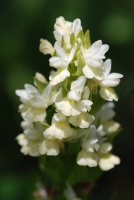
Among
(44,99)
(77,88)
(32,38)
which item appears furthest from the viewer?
(32,38)

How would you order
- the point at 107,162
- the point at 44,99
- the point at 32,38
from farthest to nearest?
1. the point at 32,38
2. the point at 107,162
3. the point at 44,99

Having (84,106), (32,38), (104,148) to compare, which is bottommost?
(104,148)

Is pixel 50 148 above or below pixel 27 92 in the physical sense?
below

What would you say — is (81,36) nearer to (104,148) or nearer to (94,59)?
(94,59)

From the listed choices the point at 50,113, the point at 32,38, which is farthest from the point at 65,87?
the point at 32,38

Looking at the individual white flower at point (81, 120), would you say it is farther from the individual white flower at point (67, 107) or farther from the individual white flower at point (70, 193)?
the individual white flower at point (70, 193)

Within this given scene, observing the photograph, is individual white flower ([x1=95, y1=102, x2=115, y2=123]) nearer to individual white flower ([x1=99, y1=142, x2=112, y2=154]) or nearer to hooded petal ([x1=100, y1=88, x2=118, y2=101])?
individual white flower ([x1=99, y1=142, x2=112, y2=154])

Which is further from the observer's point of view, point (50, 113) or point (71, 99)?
point (50, 113)

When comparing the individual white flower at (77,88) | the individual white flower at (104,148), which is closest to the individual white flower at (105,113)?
the individual white flower at (104,148)
